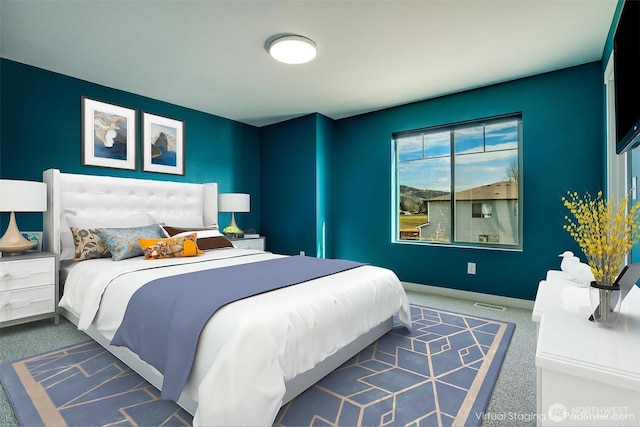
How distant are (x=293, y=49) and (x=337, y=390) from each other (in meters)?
2.62

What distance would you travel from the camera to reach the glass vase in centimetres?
113

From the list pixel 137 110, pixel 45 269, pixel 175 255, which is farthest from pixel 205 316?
pixel 137 110

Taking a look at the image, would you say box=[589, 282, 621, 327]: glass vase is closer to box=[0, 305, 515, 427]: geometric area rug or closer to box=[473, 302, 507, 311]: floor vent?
box=[0, 305, 515, 427]: geometric area rug

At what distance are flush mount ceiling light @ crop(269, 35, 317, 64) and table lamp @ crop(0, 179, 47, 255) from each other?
2.41 m

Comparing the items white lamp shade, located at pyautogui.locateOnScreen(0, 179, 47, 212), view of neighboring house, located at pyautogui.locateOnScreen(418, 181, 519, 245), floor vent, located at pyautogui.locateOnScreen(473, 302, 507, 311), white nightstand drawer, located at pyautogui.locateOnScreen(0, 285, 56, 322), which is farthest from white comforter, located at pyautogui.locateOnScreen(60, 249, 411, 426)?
view of neighboring house, located at pyautogui.locateOnScreen(418, 181, 519, 245)

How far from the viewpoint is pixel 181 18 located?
2307 mm

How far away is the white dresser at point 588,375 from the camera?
84 cm

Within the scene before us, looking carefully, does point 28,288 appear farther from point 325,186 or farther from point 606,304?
point 606,304

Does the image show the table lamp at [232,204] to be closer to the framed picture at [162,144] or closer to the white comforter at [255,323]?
the framed picture at [162,144]

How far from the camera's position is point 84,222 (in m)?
3.19

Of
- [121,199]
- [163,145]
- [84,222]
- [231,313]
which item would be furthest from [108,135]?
[231,313]

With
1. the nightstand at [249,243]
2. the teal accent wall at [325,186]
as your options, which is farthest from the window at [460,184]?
the nightstand at [249,243]

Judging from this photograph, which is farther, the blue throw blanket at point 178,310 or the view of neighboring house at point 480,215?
the view of neighboring house at point 480,215

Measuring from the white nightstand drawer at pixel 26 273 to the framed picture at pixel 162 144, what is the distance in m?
1.59
